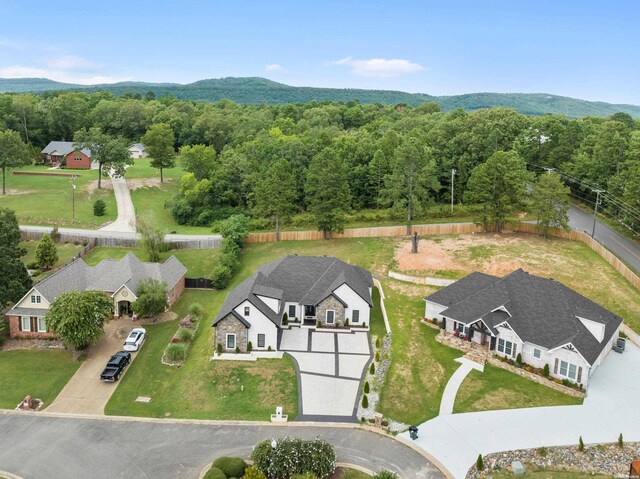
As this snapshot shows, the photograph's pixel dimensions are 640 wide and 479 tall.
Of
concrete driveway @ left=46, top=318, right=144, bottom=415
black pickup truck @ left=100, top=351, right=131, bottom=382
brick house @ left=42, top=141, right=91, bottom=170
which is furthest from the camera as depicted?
brick house @ left=42, top=141, right=91, bottom=170

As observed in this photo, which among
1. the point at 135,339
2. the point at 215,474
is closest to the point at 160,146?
the point at 135,339

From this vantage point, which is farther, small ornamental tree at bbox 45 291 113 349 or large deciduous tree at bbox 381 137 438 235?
large deciduous tree at bbox 381 137 438 235

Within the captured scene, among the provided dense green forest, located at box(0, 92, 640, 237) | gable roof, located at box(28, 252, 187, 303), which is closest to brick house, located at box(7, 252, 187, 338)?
gable roof, located at box(28, 252, 187, 303)

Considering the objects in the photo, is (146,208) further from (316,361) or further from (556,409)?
(556,409)

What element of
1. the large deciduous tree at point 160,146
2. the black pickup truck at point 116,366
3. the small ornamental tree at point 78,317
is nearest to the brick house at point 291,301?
the black pickup truck at point 116,366

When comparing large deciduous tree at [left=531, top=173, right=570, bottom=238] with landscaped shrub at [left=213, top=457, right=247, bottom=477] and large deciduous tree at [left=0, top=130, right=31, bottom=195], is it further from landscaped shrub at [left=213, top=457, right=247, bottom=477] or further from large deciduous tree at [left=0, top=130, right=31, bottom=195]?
large deciduous tree at [left=0, top=130, right=31, bottom=195]

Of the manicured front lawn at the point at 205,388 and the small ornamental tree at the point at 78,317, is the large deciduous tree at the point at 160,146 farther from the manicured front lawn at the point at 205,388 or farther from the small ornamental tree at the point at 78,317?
the manicured front lawn at the point at 205,388
